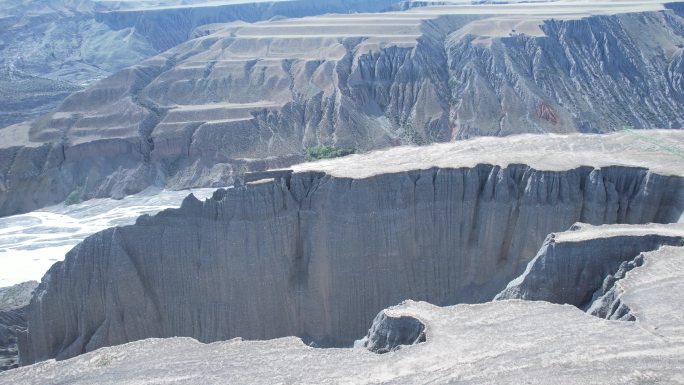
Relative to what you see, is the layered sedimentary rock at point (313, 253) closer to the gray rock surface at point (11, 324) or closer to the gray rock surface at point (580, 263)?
the gray rock surface at point (11, 324)

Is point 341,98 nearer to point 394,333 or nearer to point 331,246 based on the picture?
point 331,246

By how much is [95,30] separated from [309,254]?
122m

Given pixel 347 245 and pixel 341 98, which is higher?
pixel 341 98

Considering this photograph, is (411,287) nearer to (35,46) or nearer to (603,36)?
(603,36)

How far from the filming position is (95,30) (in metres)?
136

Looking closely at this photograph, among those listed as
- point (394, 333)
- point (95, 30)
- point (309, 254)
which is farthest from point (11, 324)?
point (95, 30)

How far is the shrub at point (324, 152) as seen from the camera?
198ft

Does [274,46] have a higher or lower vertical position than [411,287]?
higher

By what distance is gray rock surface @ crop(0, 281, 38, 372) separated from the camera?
30766mm

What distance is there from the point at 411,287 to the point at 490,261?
12.7ft

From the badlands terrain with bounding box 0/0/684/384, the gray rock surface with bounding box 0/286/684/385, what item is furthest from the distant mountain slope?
the gray rock surface with bounding box 0/286/684/385

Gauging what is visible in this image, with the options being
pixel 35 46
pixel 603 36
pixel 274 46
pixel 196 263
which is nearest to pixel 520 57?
pixel 603 36

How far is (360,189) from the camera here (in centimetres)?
3000

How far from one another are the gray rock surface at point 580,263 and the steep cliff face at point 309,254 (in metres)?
5.74
